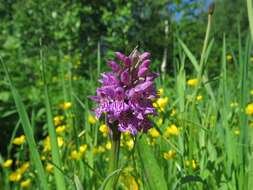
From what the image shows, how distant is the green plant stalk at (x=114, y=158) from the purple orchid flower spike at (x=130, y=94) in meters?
0.02

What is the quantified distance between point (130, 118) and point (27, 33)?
6725 millimetres

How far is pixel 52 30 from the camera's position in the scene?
280 inches

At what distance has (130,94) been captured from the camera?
755 mm

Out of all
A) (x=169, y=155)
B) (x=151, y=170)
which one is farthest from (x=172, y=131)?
(x=151, y=170)

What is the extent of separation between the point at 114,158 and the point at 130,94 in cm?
11

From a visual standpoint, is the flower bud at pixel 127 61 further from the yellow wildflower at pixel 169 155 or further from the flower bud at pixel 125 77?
the yellow wildflower at pixel 169 155

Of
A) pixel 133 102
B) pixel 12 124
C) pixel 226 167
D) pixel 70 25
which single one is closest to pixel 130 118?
pixel 133 102

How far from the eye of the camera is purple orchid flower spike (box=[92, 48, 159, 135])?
29.8 inches

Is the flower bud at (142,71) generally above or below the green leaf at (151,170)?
above

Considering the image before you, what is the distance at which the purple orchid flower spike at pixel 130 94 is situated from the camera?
76 cm

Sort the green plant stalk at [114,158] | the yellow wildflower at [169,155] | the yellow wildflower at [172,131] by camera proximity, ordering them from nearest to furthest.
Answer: the green plant stalk at [114,158] → the yellow wildflower at [169,155] → the yellow wildflower at [172,131]

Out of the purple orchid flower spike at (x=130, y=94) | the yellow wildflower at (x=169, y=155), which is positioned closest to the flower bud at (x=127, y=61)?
the purple orchid flower spike at (x=130, y=94)

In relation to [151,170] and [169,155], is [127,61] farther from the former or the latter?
[169,155]

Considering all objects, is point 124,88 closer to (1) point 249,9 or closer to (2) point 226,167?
(1) point 249,9
